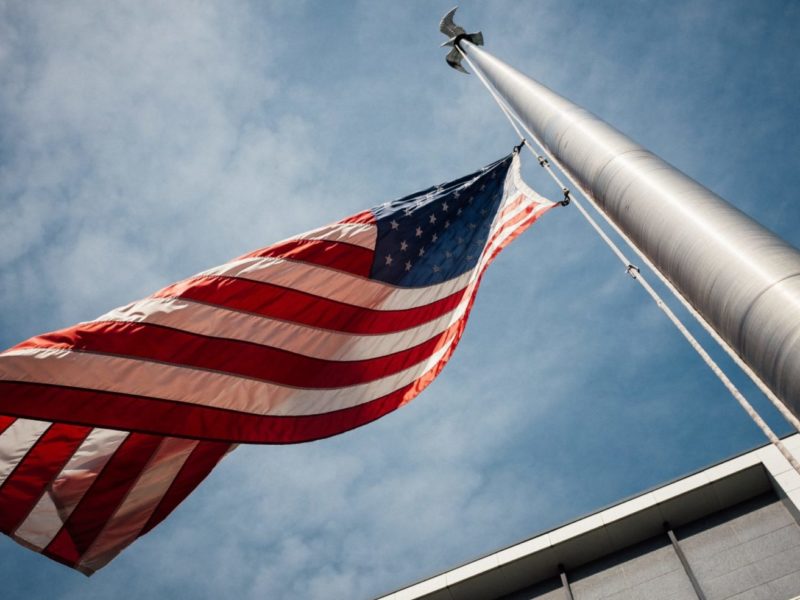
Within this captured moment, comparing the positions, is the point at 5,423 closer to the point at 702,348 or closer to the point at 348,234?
the point at 348,234

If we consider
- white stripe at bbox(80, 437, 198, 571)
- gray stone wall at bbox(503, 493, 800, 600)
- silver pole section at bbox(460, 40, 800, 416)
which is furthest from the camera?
gray stone wall at bbox(503, 493, 800, 600)

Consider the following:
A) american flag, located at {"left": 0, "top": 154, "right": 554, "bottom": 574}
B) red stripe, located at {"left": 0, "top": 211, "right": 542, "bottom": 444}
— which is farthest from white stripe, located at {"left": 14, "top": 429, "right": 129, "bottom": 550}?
red stripe, located at {"left": 0, "top": 211, "right": 542, "bottom": 444}

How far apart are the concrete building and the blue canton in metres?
8.86

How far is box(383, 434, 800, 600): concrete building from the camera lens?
13008 mm

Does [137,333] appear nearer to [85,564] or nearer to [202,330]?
[202,330]

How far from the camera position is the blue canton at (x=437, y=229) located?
377 inches

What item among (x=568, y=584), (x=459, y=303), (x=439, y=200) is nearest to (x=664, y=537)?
(x=568, y=584)

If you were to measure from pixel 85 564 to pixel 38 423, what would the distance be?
69.4 inches

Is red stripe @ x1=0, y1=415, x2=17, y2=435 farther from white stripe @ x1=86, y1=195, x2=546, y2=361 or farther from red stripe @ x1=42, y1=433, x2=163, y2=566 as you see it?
white stripe @ x1=86, y1=195, x2=546, y2=361

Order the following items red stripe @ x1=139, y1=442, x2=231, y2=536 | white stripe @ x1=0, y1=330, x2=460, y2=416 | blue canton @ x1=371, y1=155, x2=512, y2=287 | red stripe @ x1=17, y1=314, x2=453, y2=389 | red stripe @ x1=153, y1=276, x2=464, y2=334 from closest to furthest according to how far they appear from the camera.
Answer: white stripe @ x1=0, y1=330, x2=460, y2=416, red stripe @ x1=17, y1=314, x2=453, y2=389, red stripe @ x1=139, y1=442, x2=231, y2=536, red stripe @ x1=153, y1=276, x2=464, y2=334, blue canton @ x1=371, y1=155, x2=512, y2=287

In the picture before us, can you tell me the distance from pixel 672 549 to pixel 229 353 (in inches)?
496

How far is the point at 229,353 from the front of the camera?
7.66 metres

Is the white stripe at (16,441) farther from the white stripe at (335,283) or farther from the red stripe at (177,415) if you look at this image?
the white stripe at (335,283)

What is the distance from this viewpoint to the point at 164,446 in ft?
25.0
